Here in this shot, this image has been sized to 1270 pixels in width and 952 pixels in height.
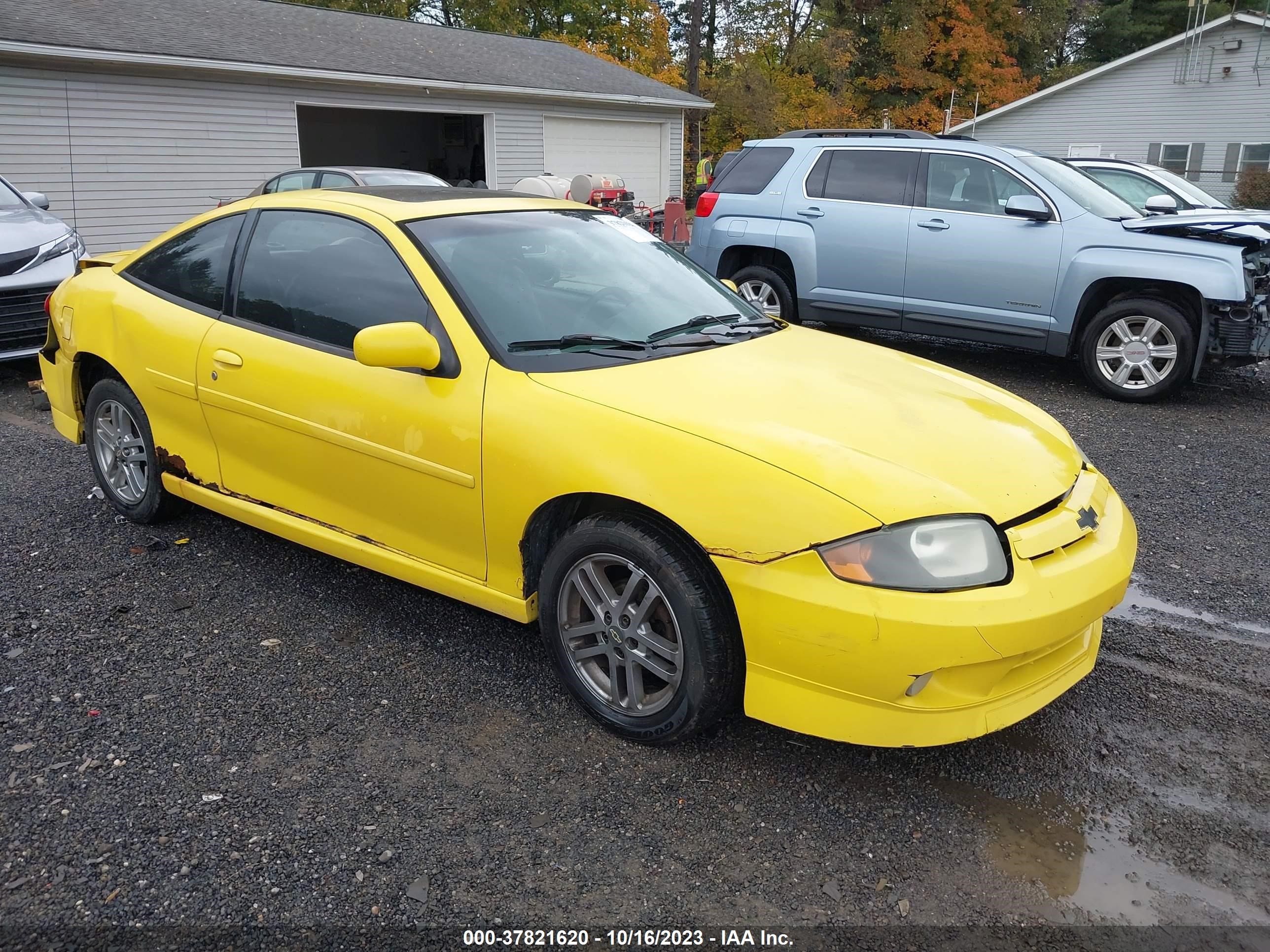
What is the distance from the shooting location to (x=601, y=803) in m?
2.76

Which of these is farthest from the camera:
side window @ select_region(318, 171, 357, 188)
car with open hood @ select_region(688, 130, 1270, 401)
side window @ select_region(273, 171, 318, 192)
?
side window @ select_region(273, 171, 318, 192)

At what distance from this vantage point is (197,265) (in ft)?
13.8

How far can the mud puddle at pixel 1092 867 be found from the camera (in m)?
2.37

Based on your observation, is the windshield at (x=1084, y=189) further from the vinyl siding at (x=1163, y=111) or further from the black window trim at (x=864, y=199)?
the vinyl siding at (x=1163, y=111)

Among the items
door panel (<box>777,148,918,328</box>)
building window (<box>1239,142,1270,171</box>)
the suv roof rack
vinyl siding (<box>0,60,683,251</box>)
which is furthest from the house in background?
door panel (<box>777,148,918,328</box>)

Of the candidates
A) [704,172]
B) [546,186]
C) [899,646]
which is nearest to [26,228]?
[899,646]

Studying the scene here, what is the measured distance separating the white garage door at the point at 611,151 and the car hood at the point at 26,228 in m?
13.0

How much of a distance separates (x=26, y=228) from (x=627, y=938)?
330 inches

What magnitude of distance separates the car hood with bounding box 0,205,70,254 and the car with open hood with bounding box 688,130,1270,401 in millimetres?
5608

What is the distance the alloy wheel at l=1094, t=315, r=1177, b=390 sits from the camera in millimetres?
7184

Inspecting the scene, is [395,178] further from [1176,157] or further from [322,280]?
[1176,157]

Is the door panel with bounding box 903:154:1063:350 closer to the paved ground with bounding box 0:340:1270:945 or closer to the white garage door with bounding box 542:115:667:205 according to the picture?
the paved ground with bounding box 0:340:1270:945

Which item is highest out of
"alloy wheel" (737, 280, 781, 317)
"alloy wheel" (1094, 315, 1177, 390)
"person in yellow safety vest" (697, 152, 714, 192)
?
"person in yellow safety vest" (697, 152, 714, 192)

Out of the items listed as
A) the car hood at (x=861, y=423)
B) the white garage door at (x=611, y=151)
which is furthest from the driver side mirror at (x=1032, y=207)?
the white garage door at (x=611, y=151)
